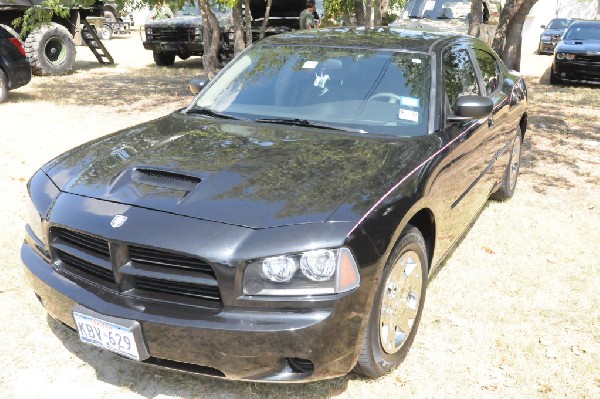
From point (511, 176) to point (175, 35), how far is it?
12.6 m

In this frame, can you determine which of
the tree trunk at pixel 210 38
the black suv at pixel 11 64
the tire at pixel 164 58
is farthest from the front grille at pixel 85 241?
the tire at pixel 164 58

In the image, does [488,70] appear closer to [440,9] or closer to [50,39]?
[440,9]

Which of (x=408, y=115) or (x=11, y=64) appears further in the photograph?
(x=11, y=64)

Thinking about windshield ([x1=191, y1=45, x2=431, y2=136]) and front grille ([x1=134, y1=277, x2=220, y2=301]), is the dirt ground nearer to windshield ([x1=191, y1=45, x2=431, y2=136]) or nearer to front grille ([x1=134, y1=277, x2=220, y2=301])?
front grille ([x1=134, y1=277, x2=220, y2=301])

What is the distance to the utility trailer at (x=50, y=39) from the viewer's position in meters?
14.7

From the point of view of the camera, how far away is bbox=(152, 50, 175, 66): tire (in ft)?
57.2

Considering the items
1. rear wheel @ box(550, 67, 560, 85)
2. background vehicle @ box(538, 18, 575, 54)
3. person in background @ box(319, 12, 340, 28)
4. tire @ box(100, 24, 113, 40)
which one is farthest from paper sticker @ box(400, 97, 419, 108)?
tire @ box(100, 24, 113, 40)

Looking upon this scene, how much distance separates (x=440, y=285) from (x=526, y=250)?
3.53 feet

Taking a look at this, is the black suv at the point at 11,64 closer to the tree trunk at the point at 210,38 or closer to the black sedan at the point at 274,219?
the tree trunk at the point at 210,38

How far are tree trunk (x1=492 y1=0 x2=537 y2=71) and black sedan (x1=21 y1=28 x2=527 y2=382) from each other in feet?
28.9

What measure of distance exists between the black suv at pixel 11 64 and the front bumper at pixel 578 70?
1149cm

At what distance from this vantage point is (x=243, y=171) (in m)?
2.99

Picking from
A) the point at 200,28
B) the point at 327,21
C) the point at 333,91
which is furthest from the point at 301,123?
the point at 327,21

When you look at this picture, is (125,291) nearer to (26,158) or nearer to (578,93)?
(26,158)
